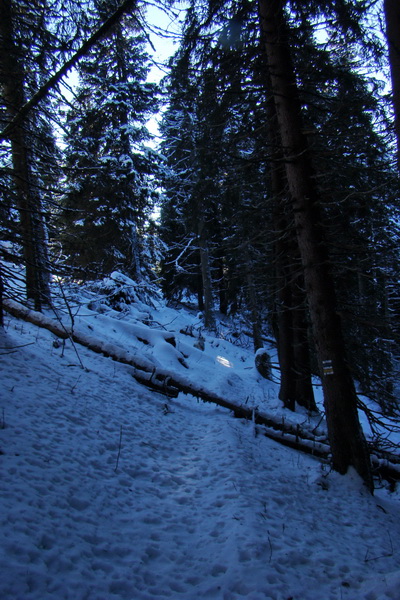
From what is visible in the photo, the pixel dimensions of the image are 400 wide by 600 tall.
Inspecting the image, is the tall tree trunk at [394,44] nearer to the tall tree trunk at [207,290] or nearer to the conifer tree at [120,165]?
the conifer tree at [120,165]

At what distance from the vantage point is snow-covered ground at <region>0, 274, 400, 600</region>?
2363 mm

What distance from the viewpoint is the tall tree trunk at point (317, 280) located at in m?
4.82

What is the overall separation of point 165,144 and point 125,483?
18520 millimetres

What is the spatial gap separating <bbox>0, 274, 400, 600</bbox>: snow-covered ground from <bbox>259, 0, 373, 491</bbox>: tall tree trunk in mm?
504

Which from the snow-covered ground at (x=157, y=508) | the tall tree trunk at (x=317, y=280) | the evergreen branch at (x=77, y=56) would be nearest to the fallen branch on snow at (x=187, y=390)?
the snow-covered ground at (x=157, y=508)

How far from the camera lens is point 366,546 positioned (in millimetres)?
3377

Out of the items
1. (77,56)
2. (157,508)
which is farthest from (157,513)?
(77,56)

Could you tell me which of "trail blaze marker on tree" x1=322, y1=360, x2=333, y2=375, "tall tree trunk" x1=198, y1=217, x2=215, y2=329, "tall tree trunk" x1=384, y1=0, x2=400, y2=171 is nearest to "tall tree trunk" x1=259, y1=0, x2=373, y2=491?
"trail blaze marker on tree" x1=322, y1=360, x2=333, y2=375

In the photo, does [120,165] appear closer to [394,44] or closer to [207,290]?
[207,290]

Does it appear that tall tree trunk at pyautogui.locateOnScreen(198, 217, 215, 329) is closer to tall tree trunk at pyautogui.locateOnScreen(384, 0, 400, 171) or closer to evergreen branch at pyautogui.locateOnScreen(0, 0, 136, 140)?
tall tree trunk at pyautogui.locateOnScreen(384, 0, 400, 171)

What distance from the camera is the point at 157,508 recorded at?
335cm

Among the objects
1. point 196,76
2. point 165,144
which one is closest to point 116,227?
point 165,144

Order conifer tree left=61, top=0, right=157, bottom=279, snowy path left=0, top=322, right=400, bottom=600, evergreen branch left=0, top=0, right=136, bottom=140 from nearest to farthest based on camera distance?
snowy path left=0, top=322, right=400, bottom=600 → evergreen branch left=0, top=0, right=136, bottom=140 → conifer tree left=61, top=0, right=157, bottom=279

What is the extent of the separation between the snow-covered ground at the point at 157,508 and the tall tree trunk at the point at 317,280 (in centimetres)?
50
